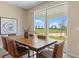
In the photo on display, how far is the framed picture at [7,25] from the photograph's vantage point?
16.1 feet

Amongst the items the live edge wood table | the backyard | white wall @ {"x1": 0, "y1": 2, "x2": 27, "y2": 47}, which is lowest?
the live edge wood table

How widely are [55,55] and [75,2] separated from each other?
2280 millimetres

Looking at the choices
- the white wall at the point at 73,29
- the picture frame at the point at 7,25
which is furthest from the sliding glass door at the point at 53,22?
the picture frame at the point at 7,25

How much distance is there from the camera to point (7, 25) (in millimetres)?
5117

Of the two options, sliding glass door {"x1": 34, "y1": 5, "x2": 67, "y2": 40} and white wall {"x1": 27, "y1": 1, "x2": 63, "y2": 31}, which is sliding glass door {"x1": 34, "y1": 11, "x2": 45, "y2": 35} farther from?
white wall {"x1": 27, "y1": 1, "x2": 63, "y2": 31}

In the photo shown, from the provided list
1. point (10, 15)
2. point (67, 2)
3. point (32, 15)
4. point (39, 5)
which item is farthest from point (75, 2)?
point (10, 15)

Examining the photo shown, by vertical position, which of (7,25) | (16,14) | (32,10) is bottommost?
(7,25)

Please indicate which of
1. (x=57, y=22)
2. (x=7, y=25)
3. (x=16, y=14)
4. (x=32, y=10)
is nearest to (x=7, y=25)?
(x=7, y=25)

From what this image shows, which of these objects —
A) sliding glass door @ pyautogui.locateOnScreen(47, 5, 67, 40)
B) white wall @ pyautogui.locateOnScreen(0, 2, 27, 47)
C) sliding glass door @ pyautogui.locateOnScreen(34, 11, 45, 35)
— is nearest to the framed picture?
white wall @ pyautogui.locateOnScreen(0, 2, 27, 47)

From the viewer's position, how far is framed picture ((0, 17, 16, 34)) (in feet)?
16.1

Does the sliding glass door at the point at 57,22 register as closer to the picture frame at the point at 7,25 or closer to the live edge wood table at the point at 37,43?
the live edge wood table at the point at 37,43

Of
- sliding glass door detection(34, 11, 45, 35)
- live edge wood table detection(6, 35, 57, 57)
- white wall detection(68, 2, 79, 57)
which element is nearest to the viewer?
live edge wood table detection(6, 35, 57, 57)

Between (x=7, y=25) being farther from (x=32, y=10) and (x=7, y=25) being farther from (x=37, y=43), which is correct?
(x=37, y=43)

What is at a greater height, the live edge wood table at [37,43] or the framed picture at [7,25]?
the framed picture at [7,25]
